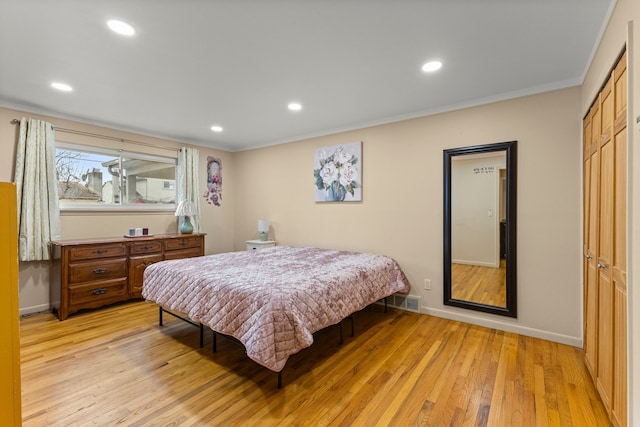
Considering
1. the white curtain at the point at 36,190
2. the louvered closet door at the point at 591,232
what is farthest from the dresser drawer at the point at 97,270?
the louvered closet door at the point at 591,232

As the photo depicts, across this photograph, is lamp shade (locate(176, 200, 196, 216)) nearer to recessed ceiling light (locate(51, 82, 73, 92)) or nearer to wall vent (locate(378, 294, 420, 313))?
recessed ceiling light (locate(51, 82, 73, 92))

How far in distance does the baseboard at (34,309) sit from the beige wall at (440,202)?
300 centimetres

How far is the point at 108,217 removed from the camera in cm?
391

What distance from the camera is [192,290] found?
2.42 metres

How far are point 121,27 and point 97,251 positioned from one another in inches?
103

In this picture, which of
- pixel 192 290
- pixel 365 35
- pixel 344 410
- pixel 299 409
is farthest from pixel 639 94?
pixel 192 290

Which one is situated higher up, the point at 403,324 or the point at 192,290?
the point at 192,290

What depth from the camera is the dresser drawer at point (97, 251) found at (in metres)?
3.22

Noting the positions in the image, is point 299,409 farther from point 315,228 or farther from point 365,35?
point 315,228

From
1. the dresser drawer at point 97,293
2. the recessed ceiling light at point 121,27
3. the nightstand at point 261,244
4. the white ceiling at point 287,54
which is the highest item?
the white ceiling at point 287,54

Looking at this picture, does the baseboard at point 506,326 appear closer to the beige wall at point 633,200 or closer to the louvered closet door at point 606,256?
the louvered closet door at point 606,256

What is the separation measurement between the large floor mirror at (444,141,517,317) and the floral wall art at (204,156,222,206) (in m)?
3.84

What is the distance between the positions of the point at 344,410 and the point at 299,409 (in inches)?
10.9

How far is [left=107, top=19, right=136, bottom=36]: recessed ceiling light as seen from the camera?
1.78m
